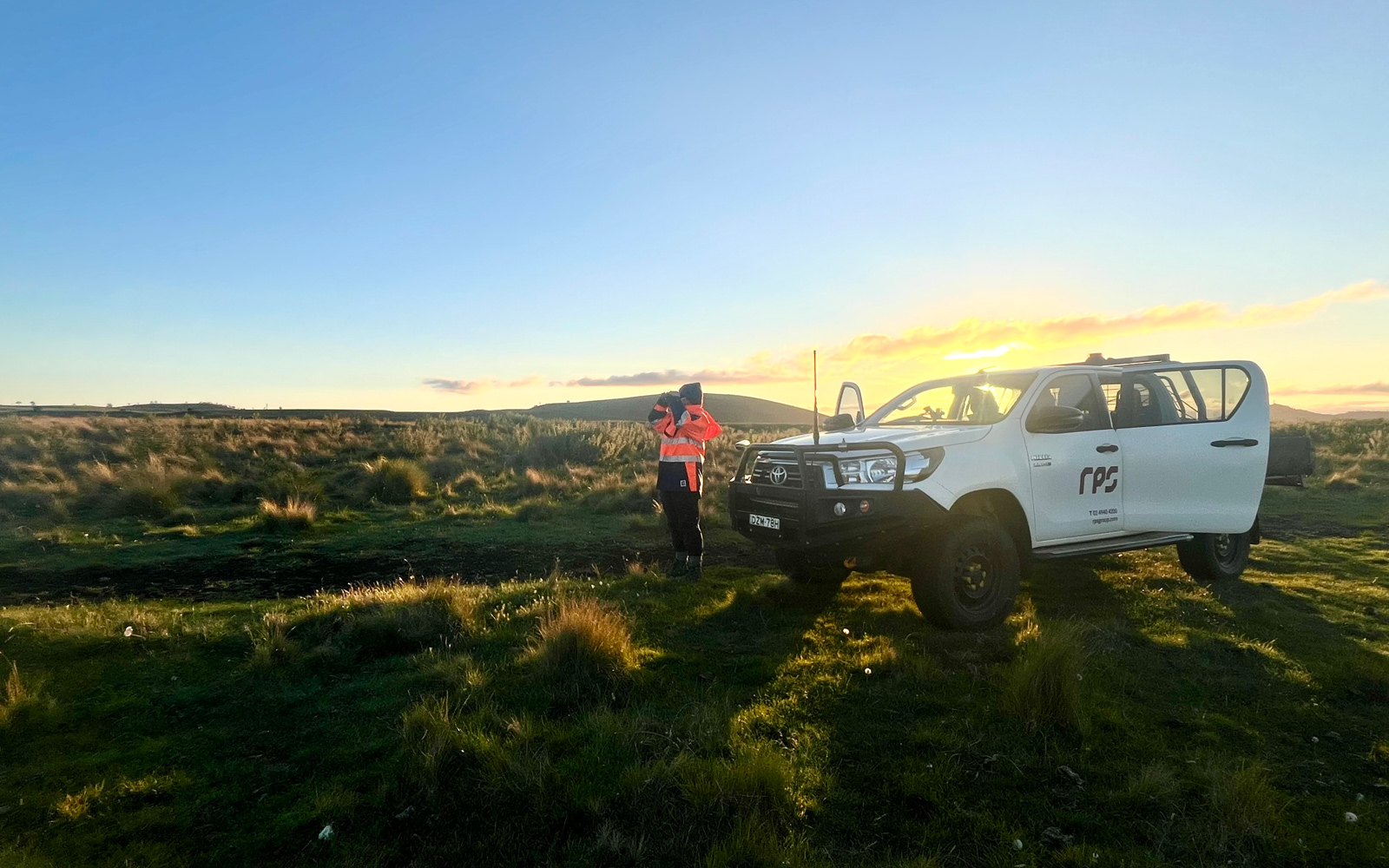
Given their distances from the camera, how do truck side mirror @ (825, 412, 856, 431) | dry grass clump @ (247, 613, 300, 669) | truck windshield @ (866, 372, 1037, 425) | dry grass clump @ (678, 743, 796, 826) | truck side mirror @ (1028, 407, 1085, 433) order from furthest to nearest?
truck side mirror @ (825, 412, 856, 431), truck windshield @ (866, 372, 1037, 425), truck side mirror @ (1028, 407, 1085, 433), dry grass clump @ (247, 613, 300, 669), dry grass clump @ (678, 743, 796, 826)

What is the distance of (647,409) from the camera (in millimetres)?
106938

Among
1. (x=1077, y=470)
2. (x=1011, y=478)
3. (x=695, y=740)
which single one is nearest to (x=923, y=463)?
(x=1011, y=478)

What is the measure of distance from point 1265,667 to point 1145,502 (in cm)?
194

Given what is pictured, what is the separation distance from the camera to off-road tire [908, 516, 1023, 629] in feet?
18.4

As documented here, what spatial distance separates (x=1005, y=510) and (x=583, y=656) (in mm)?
3750

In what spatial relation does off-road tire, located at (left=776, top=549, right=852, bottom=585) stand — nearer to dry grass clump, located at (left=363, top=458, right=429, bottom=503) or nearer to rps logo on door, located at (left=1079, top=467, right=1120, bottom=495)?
rps logo on door, located at (left=1079, top=467, right=1120, bottom=495)

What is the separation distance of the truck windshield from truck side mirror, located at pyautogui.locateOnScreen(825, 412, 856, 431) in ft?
0.85

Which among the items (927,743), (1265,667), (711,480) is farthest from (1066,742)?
(711,480)

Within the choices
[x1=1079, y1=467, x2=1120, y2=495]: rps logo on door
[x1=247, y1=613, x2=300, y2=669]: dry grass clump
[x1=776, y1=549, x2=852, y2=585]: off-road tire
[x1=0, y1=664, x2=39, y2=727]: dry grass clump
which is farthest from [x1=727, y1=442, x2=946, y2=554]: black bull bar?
[x1=0, y1=664, x2=39, y2=727]: dry grass clump

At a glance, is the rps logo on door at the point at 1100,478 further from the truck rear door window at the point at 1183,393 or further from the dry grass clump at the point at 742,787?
the dry grass clump at the point at 742,787

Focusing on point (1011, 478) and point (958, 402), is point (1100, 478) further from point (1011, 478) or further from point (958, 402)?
point (958, 402)

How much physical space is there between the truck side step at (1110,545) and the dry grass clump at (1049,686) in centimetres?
159

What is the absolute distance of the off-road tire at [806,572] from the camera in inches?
294

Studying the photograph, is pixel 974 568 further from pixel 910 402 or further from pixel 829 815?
pixel 829 815
